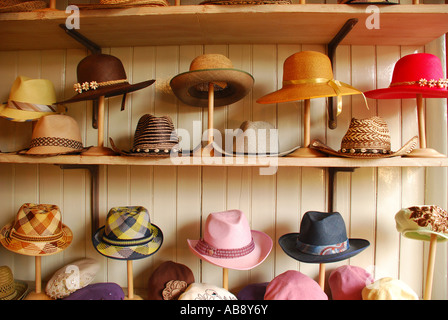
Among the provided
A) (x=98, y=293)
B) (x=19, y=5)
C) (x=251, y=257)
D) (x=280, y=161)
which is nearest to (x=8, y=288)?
(x=98, y=293)

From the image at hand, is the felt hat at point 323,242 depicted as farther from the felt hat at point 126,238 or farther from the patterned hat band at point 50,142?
the patterned hat band at point 50,142

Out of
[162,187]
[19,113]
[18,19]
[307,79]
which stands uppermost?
[18,19]

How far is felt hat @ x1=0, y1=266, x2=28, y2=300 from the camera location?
3.50 feet

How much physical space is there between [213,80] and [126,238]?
0.70 meters

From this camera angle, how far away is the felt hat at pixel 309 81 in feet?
2.92

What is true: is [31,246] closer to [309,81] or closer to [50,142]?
[50,142]

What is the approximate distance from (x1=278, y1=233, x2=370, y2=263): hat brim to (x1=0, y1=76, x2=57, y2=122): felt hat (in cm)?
116

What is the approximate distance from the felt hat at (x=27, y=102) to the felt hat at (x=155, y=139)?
49 cm

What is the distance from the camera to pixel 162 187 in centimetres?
121

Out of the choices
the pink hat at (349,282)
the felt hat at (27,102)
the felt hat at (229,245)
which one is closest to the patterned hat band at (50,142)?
the felt hat at (27,102)

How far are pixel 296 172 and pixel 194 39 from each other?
771 mm

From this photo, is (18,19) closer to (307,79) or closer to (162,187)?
(162,187)
